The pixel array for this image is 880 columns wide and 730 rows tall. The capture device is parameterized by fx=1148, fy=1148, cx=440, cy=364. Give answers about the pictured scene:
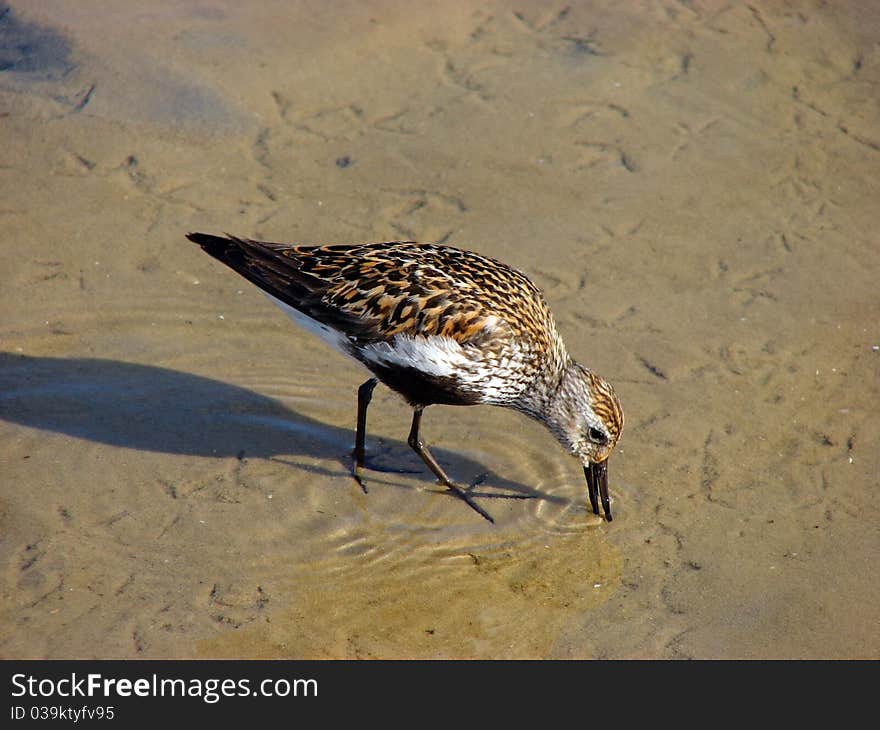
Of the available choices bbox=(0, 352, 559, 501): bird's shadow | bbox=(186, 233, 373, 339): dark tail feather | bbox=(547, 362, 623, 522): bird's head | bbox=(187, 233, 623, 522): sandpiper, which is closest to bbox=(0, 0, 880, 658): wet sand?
bbox=(0, 352, 559, 501): bird's shadow

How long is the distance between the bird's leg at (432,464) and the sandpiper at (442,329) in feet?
0.03

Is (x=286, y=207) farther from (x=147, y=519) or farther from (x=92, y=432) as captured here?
(x=147, y=519)

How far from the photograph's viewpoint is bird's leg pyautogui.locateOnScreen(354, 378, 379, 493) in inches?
300

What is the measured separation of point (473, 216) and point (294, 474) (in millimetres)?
3414

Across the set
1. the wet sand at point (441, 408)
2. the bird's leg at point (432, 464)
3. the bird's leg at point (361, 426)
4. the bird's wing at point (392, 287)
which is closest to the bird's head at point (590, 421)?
the wet sand at point (441, 408)

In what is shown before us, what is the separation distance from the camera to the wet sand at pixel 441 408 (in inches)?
263

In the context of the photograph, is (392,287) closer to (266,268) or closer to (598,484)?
(266,268)

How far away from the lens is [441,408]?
27.8 feet

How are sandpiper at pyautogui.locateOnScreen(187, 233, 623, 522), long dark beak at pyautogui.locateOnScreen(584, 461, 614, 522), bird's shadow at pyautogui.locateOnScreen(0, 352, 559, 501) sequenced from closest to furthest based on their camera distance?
sandpiper at pyautogui.locateOnScreen(187, 233, 623, 522) → long dark beak at pyautogui.locateOnScreen(584, 461, 614, 522) → bird's shadow at pyautogui.locateOnScreen(0, 352, 559, 501)

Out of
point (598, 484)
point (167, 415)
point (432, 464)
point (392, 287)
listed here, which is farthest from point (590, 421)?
point (167, 415)

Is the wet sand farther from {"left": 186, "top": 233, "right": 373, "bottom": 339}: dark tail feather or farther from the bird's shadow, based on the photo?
{"left": 186, "top": 233, "right": 373, "bottom": 339}: dark tail feather

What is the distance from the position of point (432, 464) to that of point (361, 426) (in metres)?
0.54

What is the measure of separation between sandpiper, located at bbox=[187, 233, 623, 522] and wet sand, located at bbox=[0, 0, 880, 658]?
0.62m

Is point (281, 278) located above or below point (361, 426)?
above
